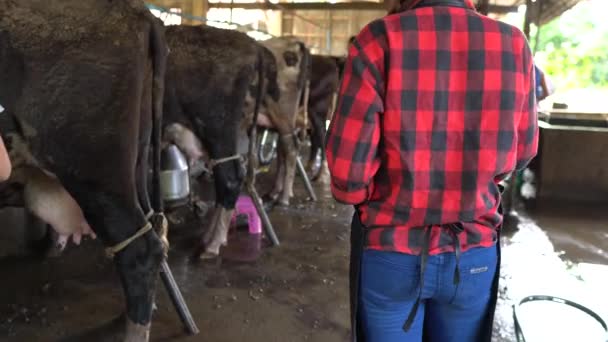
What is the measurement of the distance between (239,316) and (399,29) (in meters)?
2.28

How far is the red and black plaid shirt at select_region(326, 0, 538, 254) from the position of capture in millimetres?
1374

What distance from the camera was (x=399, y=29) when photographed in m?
1.36

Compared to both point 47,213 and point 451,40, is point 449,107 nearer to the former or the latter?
point 451,40

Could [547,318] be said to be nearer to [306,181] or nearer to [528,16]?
[306,181]

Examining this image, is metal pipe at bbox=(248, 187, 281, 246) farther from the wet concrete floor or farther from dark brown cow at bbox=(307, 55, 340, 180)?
dark brown cow at bbox=(307, 55, 340, 180)

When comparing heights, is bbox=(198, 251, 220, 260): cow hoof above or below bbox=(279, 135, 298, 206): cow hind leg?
below

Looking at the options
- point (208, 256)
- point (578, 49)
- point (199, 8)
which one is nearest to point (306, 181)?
point (208, 256)

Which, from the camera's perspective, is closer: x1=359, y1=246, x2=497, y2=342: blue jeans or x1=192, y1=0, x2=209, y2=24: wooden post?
x1=359, y1=246, x2=497, y2=342: blue jeans

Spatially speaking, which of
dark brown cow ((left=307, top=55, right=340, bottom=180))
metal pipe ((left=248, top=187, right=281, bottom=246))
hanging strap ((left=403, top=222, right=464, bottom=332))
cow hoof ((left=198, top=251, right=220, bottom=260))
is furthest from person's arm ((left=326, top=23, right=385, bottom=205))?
dark brown cow ((left=307, top=55, right=340, bottom=180))

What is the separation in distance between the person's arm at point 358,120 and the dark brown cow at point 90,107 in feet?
4.39

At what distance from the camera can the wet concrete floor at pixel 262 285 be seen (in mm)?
2957

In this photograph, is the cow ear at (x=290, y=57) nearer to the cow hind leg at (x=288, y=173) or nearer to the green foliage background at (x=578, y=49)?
the cow hind leg at (x=288, y=173)

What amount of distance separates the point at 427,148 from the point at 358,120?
0.21m

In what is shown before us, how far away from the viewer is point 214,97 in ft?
12.9
